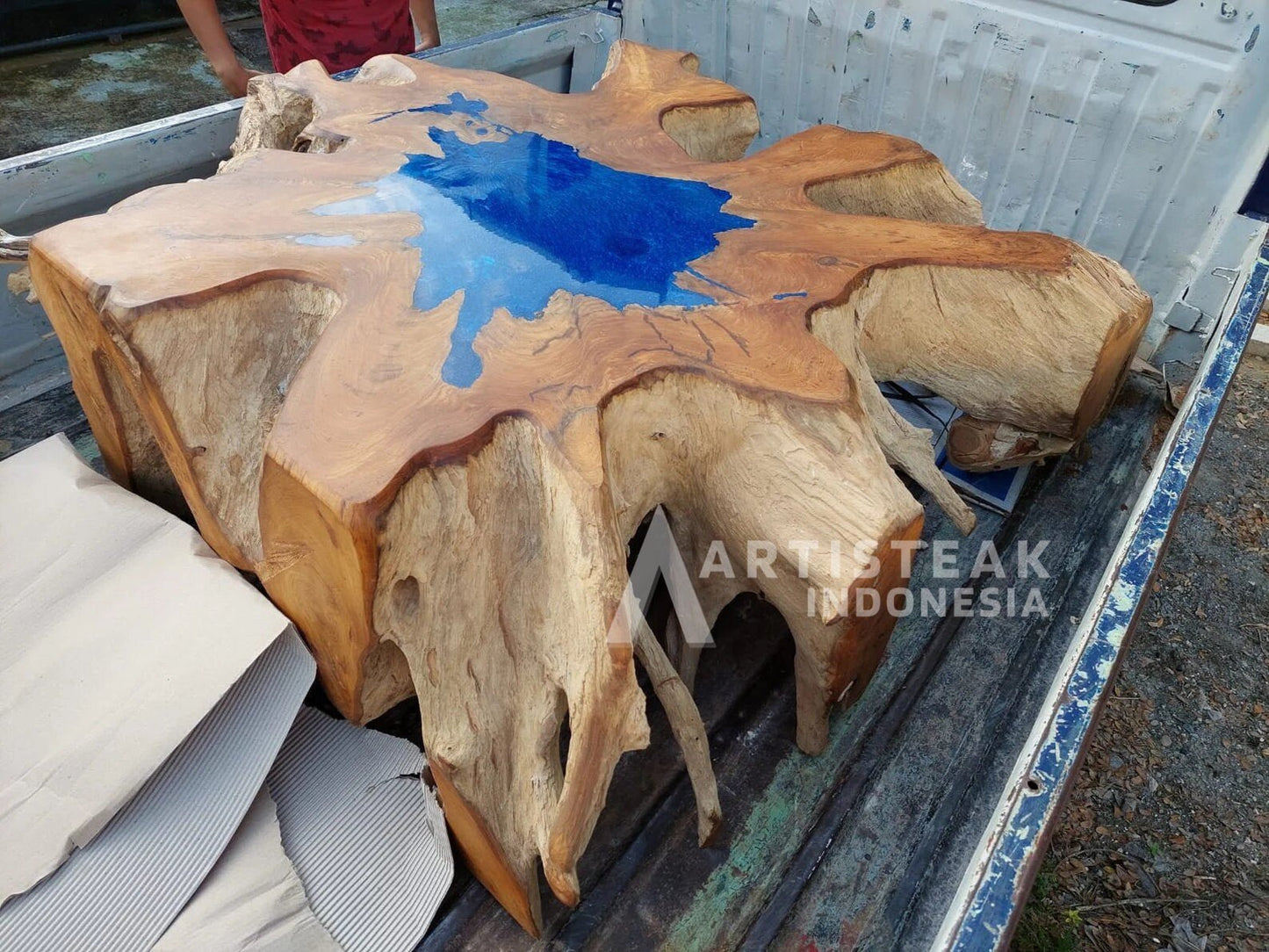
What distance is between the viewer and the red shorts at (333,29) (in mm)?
2295

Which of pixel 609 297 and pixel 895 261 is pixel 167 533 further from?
pixel 895 261

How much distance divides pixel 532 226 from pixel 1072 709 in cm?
95

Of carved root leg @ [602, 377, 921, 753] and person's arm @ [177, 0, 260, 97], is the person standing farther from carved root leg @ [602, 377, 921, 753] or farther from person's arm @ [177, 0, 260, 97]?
carved root leg @ [602, 377, 921, 753]

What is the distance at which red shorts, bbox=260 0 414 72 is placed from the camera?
229cm

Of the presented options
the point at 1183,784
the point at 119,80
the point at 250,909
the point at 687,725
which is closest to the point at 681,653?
the point at 687,725

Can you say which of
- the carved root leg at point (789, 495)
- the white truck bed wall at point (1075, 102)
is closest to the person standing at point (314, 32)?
the white truck bed wall at point (1075, 102)

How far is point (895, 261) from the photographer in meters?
1.29

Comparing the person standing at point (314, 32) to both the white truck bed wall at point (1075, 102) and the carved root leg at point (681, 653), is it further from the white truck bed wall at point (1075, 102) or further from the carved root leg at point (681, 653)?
the carved root leg at point (681, 653)

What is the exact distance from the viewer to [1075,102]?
1.68 m

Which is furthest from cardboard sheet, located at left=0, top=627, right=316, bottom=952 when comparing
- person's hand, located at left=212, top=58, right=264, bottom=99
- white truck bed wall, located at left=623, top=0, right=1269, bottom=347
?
person's hand, located at left=212, top=58, right=264, bottom=99

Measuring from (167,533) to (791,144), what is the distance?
126 centimetres

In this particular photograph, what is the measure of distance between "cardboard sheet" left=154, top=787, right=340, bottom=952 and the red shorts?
6.84ft

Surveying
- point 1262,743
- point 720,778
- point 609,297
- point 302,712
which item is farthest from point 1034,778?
point 1262,743

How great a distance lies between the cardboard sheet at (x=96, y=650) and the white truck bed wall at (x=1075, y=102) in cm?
167
